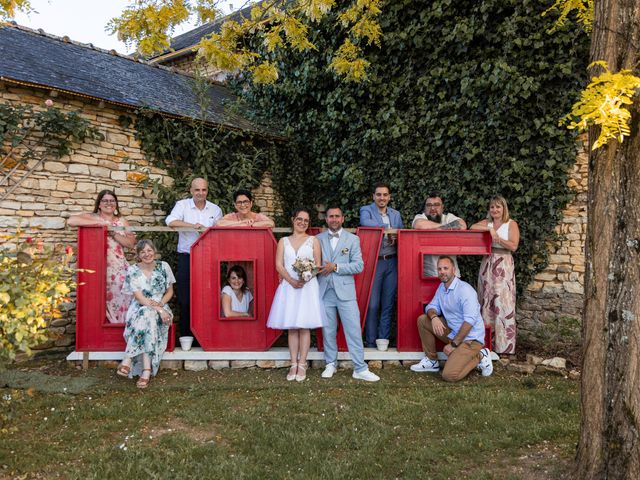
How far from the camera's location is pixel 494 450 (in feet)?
13.0

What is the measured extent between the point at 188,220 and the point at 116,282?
45.9 inches

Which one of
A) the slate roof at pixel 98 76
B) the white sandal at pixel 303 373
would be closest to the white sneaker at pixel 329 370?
the white sandal at pixel 303 373

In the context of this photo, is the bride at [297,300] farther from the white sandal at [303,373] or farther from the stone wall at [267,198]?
the stone wall at [267,198]

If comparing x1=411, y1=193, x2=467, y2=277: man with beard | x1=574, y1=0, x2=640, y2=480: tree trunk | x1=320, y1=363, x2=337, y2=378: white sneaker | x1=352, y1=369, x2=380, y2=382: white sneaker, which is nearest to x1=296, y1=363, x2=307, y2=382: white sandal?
x1=320, y1=363, x2=337, y2=378: white sneaker

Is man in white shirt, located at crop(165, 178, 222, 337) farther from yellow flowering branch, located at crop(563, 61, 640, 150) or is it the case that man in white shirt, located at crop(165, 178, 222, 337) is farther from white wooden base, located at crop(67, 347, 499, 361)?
yellow flowering branch, located at crop(563, 61, 640, 150)

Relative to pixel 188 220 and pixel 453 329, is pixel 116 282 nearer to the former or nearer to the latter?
pixel 188 220

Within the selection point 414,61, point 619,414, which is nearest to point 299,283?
point 619,414

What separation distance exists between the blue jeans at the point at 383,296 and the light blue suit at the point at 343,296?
0.95m

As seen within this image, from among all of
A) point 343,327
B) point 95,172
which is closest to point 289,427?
point 343,327

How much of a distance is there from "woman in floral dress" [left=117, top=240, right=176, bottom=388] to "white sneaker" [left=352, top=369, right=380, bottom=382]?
220cm

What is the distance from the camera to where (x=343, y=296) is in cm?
594

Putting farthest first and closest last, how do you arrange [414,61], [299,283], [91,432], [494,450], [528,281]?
[414,61] < [528,281] < [299,283] < [91,432] < [494,450]

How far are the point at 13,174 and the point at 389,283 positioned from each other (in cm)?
508

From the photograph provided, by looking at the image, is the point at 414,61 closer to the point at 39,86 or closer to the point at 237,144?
the point at 237,144
